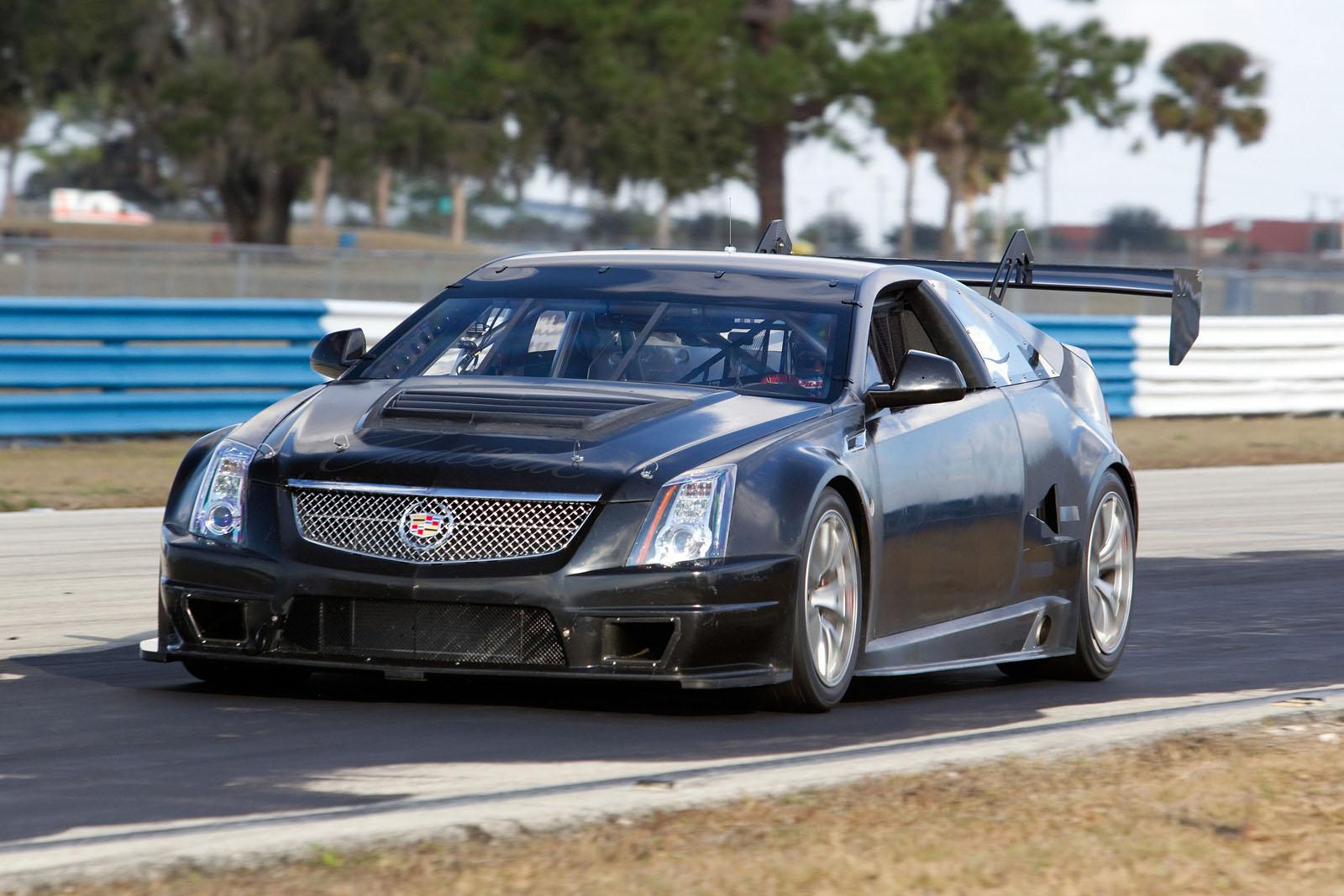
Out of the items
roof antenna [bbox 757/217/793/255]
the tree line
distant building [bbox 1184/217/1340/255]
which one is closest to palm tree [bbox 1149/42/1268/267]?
the tree line

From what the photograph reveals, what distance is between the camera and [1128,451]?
20406 millimetres

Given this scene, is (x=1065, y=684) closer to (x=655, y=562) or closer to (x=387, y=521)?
(x=655, y=562)

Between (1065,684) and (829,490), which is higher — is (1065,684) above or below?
below

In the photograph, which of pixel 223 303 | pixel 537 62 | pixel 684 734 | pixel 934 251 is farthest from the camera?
pixel 934 251

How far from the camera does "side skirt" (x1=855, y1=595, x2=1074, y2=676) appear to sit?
7.02m

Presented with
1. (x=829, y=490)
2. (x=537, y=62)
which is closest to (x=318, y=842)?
(x=829, y=490)

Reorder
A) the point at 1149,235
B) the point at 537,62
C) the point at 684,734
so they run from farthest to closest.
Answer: the point at 1149,235 → the point at 537,62 → the point at 684,734

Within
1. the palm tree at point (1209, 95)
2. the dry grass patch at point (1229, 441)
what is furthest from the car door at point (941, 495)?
the palm tree at point (1209, 95)

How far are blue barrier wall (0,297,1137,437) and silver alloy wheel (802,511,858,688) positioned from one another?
36.9 ft

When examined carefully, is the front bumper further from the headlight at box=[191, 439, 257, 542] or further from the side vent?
the side vent

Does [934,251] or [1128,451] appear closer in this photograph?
[1128,451]

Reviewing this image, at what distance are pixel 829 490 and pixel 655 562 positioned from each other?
0.68m

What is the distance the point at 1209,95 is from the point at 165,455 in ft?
241

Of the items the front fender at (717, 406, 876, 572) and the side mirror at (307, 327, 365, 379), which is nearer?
the front fender at (717, 406, 876, 572)
